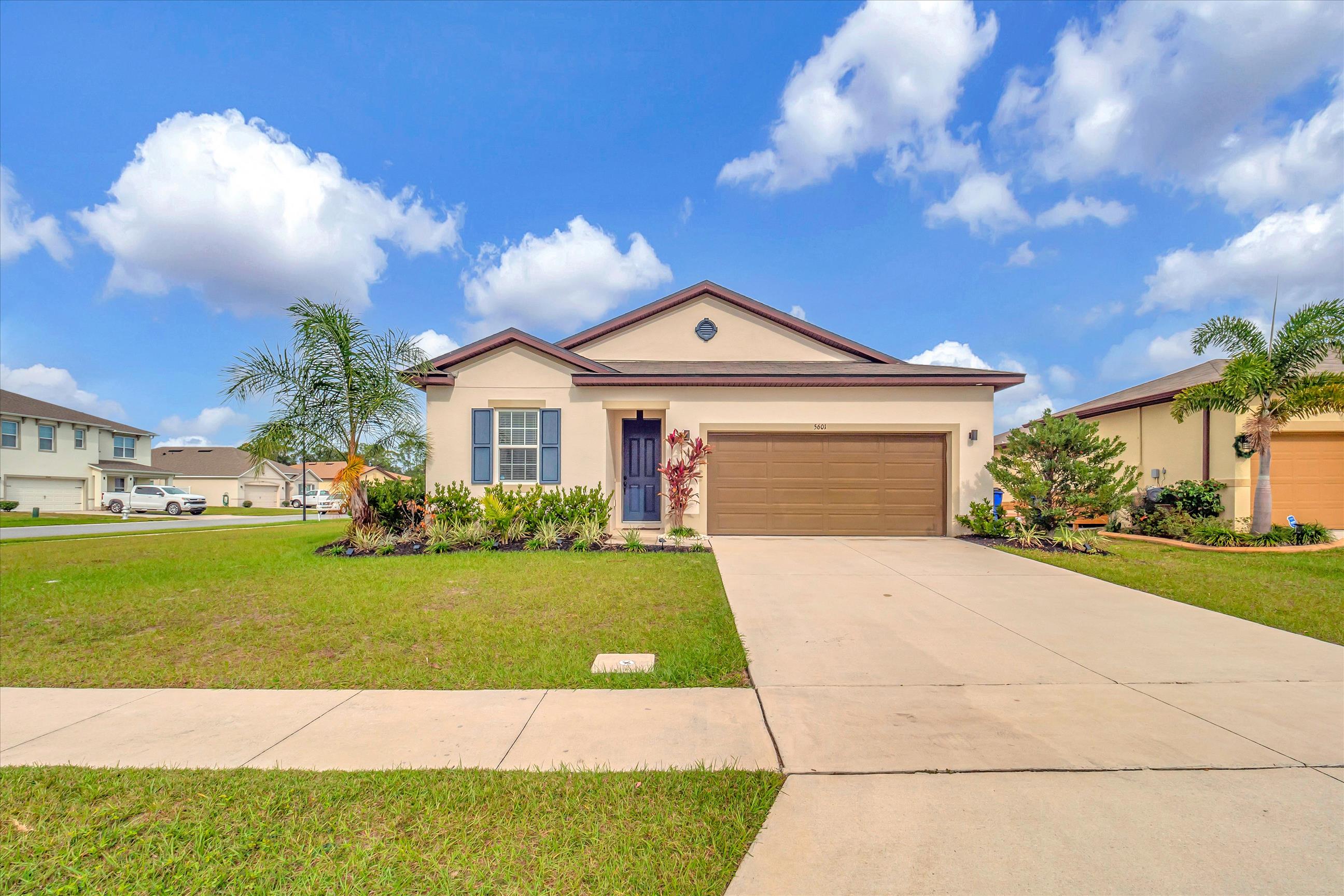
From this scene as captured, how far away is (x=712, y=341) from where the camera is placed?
613 inches

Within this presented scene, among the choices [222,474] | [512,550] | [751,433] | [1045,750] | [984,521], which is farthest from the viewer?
[222,474]

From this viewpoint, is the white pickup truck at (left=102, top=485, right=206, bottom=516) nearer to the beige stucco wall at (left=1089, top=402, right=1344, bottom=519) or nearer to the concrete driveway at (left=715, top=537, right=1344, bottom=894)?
the concrete driveway at (left=715, top=537, right=1344, bottom=894)

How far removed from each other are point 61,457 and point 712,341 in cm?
3929

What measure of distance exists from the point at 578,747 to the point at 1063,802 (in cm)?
258

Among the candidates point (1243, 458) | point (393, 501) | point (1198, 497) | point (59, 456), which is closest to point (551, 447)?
point (393, 501)

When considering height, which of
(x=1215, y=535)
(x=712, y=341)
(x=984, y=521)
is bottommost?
(x=1215, y=535)

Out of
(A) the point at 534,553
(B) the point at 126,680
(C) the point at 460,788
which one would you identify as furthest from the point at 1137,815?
(A) the point at 534,553

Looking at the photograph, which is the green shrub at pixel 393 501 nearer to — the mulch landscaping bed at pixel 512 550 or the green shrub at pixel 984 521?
the mulch landscaping bed at pixel 512 550

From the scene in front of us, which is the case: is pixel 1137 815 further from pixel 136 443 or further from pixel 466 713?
pixel 136 443

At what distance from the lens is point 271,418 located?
1211 cm

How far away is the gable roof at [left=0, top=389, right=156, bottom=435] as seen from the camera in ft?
97.3

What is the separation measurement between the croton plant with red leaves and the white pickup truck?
34.5m

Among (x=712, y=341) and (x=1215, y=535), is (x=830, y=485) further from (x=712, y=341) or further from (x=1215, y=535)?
(x=1215, y=535)

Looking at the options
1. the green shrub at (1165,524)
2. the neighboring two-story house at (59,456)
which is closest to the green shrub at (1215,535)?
the green shrub at (1165,524)
